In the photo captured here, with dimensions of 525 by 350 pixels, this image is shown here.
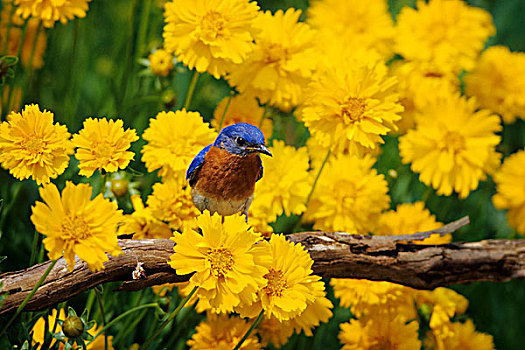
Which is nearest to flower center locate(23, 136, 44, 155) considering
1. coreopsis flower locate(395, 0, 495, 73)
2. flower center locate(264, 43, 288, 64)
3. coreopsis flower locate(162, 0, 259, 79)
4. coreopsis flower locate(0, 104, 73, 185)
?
coreopsis flower locate(0, 104, 73, 185)

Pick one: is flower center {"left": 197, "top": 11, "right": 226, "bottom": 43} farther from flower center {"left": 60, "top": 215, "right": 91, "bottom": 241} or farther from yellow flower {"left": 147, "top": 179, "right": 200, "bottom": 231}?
flower center {"left": 60, "top": 215, "right": 91, "bottom": 241}

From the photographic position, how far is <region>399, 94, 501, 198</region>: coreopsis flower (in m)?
1.55

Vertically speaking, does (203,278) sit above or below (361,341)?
above

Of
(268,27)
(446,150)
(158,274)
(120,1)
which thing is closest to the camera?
(158,274)

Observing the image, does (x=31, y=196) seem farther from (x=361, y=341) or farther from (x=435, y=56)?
(x=435, y=56)

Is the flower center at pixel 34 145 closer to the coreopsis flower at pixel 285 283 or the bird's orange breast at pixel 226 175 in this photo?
the bird's orange breast at pixel 226 175

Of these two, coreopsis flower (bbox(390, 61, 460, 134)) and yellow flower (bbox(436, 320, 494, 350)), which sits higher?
coreopsis flower (bbox(390, 61, 460, 134))

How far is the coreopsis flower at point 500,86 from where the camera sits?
1970 millimetres

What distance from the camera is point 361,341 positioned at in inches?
A: 52.3

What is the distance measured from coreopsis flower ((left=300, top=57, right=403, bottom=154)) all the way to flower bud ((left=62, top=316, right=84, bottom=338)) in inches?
22.8

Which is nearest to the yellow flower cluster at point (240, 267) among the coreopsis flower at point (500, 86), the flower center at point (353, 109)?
the flower center at point (353, 109)

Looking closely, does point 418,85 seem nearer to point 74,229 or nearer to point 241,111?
point 241,111

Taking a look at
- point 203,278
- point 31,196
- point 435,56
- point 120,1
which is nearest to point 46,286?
point 203,278

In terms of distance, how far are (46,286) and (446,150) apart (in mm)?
1054
